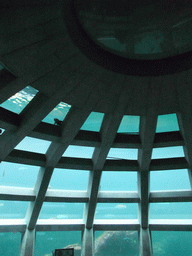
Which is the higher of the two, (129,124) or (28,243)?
(129,124)

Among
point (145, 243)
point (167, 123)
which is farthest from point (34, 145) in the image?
point (145, 243)

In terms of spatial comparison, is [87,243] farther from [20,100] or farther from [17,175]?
[20,100]

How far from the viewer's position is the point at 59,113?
1002cm

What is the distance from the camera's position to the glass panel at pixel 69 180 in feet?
52.1

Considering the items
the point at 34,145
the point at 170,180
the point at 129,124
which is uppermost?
the point at 129,124

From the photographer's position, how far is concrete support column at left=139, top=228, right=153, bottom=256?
15943 mm

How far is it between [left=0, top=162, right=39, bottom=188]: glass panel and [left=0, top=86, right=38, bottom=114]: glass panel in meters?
6.95

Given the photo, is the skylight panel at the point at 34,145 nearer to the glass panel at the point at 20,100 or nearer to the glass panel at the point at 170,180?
the glass panel at the point at 20,100

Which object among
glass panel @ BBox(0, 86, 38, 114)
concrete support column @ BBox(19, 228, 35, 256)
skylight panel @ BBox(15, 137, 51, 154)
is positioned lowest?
concrete support column @ BBox(19, 228, 35, 256)

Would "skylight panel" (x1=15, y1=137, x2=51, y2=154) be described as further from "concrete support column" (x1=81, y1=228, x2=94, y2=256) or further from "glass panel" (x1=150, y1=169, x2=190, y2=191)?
"glass panel" (x1=150, y1=169, x2=190, y2=191)

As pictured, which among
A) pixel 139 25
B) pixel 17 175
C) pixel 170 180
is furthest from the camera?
pixel 170 180

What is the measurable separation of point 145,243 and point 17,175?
11.9 m

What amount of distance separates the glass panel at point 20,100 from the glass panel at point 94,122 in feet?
10.7

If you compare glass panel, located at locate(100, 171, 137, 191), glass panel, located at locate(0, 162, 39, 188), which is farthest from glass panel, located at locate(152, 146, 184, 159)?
glass panel, located at locate(0, 162, 39, 188)
